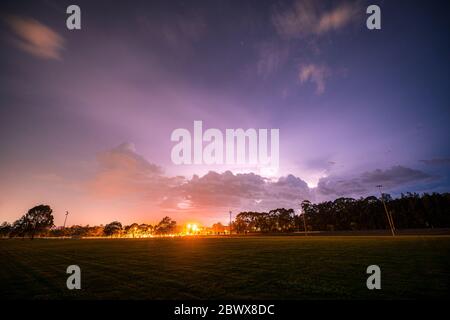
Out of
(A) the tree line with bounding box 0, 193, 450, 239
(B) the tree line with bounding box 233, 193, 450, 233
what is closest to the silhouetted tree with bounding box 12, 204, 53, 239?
(A) the tree line with bounding box 0, 193, 450, 239

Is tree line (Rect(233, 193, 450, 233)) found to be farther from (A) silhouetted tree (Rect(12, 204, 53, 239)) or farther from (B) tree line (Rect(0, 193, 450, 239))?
(A) silhouetted tree (Rect(12, 204, 53, 239))

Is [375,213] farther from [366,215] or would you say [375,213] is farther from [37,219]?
[37,219]

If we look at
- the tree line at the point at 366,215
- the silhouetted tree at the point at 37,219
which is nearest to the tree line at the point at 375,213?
the tree line at the point at 366,215

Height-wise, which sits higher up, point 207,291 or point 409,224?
point 207,291

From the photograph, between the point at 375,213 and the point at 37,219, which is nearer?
the point at 37,219

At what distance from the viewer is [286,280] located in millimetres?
12266

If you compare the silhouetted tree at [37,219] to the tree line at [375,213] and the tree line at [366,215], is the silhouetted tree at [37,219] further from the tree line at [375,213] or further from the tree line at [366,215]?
the tree line at [375,213]

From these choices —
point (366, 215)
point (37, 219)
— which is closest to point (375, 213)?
point (366, 215)

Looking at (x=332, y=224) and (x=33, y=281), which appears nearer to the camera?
(x=33, y=281)
